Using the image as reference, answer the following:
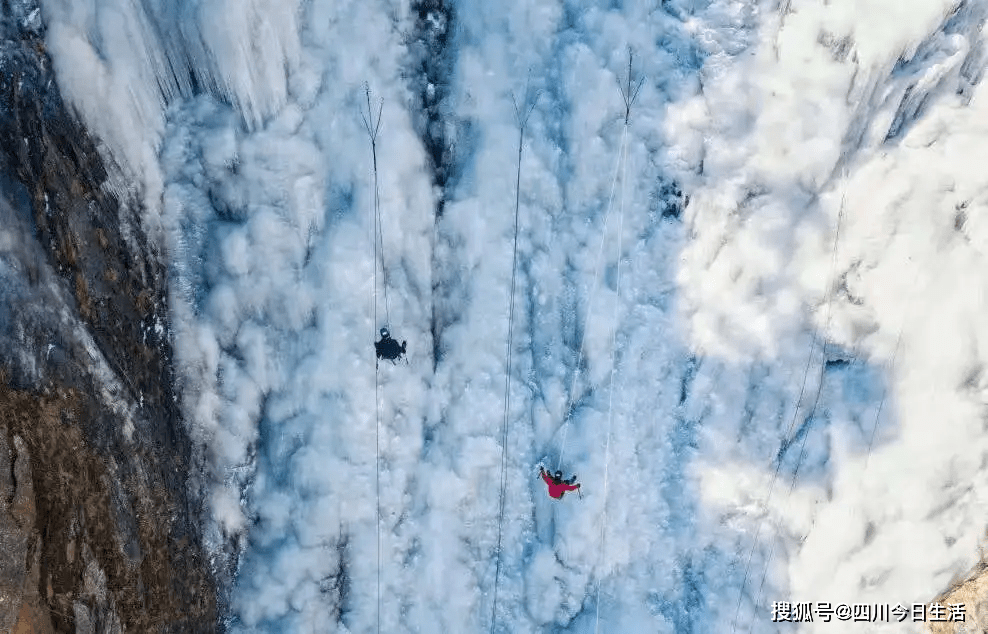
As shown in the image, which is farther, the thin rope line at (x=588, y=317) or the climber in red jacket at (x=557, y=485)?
the thin rope line at (x=588, y=317)

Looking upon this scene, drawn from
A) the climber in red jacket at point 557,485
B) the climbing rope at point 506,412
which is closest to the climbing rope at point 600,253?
the climber in red jacket at point 557,485

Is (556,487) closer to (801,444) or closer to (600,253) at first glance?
(600,253)

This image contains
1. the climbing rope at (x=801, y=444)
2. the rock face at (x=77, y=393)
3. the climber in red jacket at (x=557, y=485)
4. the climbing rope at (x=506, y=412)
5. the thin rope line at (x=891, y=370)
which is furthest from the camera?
the climbing rope at (x=506, y=412)

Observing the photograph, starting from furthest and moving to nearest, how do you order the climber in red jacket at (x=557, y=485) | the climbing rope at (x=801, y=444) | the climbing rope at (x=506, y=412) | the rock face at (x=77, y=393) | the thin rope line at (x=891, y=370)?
the climbing rope at (x=506, y=412) → the climbing rope at (x=801, y=444) → the thin rope line at (x=891, y=370) → the climber in red jacket at (x=557, y=485) → the rock face at (x=77, y=393)

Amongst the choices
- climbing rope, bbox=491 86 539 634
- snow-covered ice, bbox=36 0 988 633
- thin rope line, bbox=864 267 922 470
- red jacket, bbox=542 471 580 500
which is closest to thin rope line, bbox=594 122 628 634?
snow-covered ice, bbox=36 0 988 633

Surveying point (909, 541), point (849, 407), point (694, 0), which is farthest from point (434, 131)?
point (909, 541)

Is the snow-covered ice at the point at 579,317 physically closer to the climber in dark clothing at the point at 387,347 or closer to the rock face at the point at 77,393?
the climber in dark clothing at the point at 387,347

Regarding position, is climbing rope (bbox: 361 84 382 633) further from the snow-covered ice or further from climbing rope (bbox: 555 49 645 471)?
climbing rope (bbox: 555 49 645 471)
